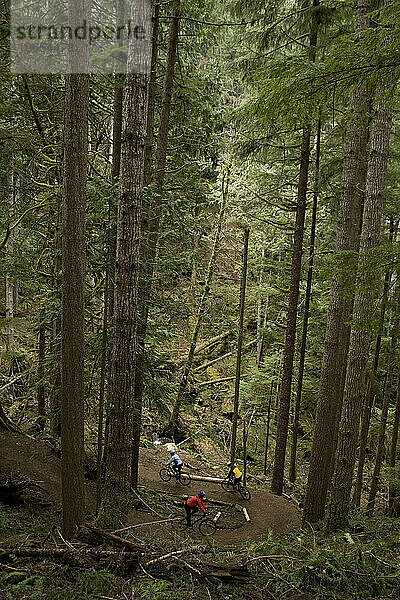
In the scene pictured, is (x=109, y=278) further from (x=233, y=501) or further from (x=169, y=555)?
(x=233, y=501)

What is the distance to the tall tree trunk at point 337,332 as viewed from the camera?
7988 millimetres

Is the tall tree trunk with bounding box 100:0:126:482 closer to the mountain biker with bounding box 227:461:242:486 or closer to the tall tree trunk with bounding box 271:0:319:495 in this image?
the mountain biker with bounding box 227:461:242:486

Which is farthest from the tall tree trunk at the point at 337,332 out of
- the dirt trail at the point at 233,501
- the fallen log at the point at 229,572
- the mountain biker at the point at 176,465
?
the fallen log at the point at 229,572

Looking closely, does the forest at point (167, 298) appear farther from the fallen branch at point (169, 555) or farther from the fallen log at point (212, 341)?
the fallen log at point (212, 341)

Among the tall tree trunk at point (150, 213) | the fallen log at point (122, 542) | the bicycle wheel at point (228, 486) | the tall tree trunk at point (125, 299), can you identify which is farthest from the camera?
the bicycle wheel at point (228, 486)

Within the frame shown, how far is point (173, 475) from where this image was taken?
12.5 metres

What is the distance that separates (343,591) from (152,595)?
1.54 meters

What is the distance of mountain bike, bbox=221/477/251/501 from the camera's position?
11.7 meters

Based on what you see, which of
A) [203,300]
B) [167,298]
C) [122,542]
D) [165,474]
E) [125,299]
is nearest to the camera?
[122,542]

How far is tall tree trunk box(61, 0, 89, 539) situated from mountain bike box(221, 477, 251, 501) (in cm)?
663

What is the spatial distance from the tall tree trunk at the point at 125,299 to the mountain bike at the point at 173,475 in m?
6.96

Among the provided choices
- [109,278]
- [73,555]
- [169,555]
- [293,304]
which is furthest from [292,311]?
[73,555]

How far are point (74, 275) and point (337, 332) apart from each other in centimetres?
499

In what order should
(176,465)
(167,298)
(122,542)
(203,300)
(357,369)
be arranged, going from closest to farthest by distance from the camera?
(122,542), (357,369), (167,298), (176,465), (203,300)
